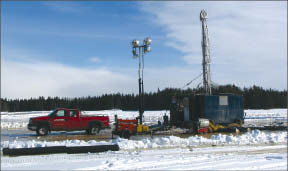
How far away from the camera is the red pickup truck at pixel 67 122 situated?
819 inches

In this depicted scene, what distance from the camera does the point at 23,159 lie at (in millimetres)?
11148

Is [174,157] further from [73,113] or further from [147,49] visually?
[147,49]

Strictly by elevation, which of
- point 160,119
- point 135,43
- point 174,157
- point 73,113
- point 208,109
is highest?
point 135,43

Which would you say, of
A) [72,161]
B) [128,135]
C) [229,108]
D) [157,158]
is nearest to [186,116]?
[229,108]

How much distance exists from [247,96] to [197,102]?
55.1 metres

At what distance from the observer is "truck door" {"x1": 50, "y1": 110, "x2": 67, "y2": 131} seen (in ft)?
68.9

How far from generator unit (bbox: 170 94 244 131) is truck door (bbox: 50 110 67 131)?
23.2 ft

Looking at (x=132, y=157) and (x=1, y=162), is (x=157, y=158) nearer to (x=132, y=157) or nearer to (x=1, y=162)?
(x=132, y=157)

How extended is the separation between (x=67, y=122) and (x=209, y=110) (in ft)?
30.5

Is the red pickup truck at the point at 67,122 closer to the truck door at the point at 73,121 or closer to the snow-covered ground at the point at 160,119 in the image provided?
the truck door at the point at 73,121

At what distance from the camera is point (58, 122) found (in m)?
21.1

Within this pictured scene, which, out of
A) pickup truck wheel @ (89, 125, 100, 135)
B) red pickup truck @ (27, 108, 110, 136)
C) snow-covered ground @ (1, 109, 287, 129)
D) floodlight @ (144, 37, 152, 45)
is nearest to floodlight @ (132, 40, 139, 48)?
floodlight @ (144, 37, 152, 45)

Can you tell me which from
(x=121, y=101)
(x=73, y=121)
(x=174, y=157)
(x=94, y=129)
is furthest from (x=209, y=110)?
(x=121, y=101)

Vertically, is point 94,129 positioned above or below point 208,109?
below
